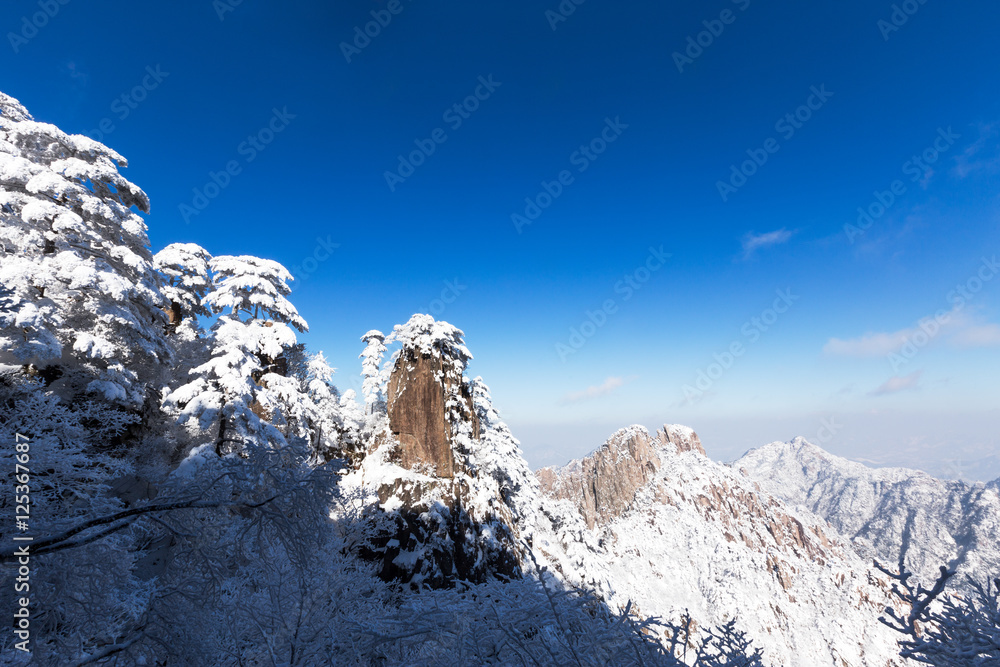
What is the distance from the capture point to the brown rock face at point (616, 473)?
270 ft

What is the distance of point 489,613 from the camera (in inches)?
257

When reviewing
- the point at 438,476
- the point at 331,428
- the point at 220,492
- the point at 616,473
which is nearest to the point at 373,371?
the point at 331,428

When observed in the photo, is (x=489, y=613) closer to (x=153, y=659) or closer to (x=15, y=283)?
(x=153, y=659)

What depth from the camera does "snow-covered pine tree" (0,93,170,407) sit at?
988cm

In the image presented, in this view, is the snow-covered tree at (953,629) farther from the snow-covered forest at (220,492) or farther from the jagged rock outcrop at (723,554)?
the jagged rock outcrop at (723,554)

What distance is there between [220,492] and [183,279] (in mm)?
19041

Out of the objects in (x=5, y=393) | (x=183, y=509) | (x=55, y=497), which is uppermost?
(x=5, y=393)

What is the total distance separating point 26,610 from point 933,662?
37.8 ft

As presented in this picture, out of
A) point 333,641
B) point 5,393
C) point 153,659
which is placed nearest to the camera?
point 153,659

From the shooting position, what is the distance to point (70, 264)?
34.9ft

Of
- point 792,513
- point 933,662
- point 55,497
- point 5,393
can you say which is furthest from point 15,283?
point 792,513

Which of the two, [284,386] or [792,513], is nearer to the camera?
[284,386]

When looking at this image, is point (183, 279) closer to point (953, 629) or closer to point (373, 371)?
point (373, 371)

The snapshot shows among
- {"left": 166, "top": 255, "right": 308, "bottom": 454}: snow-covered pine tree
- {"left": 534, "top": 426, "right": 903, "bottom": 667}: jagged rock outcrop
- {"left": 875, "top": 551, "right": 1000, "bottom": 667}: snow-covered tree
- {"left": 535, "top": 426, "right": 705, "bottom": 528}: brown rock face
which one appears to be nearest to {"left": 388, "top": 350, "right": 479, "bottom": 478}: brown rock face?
{"left": 166, "top": 255, "right": 308, "bottom": 454}: snow-covered pine tree
